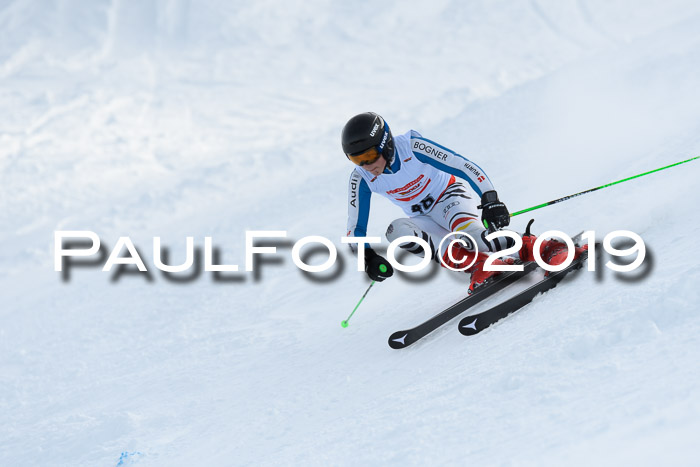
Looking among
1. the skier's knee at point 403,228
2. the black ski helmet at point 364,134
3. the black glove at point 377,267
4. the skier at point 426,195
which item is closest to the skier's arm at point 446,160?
the skier at point 426,195

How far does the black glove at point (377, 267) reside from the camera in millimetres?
4652

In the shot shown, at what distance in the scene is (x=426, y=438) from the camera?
8.42 ft

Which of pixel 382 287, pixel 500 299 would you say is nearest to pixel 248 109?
pixel 382 287

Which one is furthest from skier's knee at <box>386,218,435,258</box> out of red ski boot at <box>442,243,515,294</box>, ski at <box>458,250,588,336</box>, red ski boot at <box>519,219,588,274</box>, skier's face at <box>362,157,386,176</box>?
ski at <box>458,250,588,336</box>

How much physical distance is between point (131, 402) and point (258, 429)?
1540mm

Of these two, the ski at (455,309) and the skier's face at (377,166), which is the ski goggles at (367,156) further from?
the ski at (455,309)

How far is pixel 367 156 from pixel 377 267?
800 mm

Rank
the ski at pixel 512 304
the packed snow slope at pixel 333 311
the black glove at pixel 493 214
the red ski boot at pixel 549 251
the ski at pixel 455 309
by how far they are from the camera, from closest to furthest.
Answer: the packed snow slope at pixel 333 311 → the ski at pixel 512 304 → the ski at pixel 455 309 → the black glove at pixel 493 214 → the red ski boot at pixel 549 251

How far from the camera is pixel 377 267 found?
184 inches

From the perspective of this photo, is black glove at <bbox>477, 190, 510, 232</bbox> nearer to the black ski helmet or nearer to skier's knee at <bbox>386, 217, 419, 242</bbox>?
skier's knee at <bbox>386, 217, 419, 242</bbox>

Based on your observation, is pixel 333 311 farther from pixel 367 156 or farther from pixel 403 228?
pixel 367 156

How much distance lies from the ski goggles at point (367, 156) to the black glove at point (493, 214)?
72cm

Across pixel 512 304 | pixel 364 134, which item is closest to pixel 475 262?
pixel 512 304

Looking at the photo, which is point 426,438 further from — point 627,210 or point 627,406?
point 627,210
